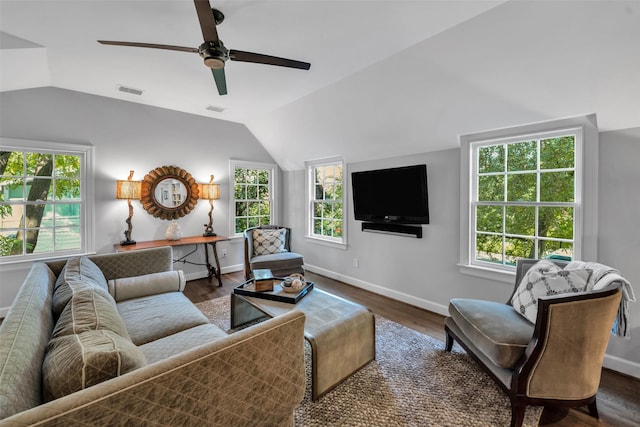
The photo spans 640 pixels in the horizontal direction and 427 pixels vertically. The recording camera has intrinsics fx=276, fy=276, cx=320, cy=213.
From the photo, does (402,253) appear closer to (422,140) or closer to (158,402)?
(422,140)

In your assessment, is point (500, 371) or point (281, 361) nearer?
point (281, 361)

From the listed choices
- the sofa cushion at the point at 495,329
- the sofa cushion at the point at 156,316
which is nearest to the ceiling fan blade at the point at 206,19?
the sofa cushion at the point at 156,316

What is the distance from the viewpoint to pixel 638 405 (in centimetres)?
178

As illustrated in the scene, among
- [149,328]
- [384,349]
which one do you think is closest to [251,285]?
[149,328]

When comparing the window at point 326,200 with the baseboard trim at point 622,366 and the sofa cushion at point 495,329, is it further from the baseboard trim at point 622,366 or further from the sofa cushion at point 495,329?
the baseboard trim at point 622,366

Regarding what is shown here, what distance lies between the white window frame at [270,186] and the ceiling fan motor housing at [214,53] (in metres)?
3.03

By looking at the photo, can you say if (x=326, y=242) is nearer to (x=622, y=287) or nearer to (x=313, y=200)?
(x=313, y=200)

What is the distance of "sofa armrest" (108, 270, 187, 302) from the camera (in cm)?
235

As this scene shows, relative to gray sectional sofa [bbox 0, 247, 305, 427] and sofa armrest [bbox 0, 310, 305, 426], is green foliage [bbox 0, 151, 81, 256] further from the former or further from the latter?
sofa armrest [bbox 0, 310, 305, 426]

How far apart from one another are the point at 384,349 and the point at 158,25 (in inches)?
124

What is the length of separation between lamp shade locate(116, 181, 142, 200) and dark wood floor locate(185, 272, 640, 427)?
4.93 ft

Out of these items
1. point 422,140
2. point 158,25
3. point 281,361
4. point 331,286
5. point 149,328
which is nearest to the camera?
point 281,361

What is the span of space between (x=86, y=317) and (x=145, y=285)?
1.37 m

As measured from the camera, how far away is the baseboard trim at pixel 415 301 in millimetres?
2086
